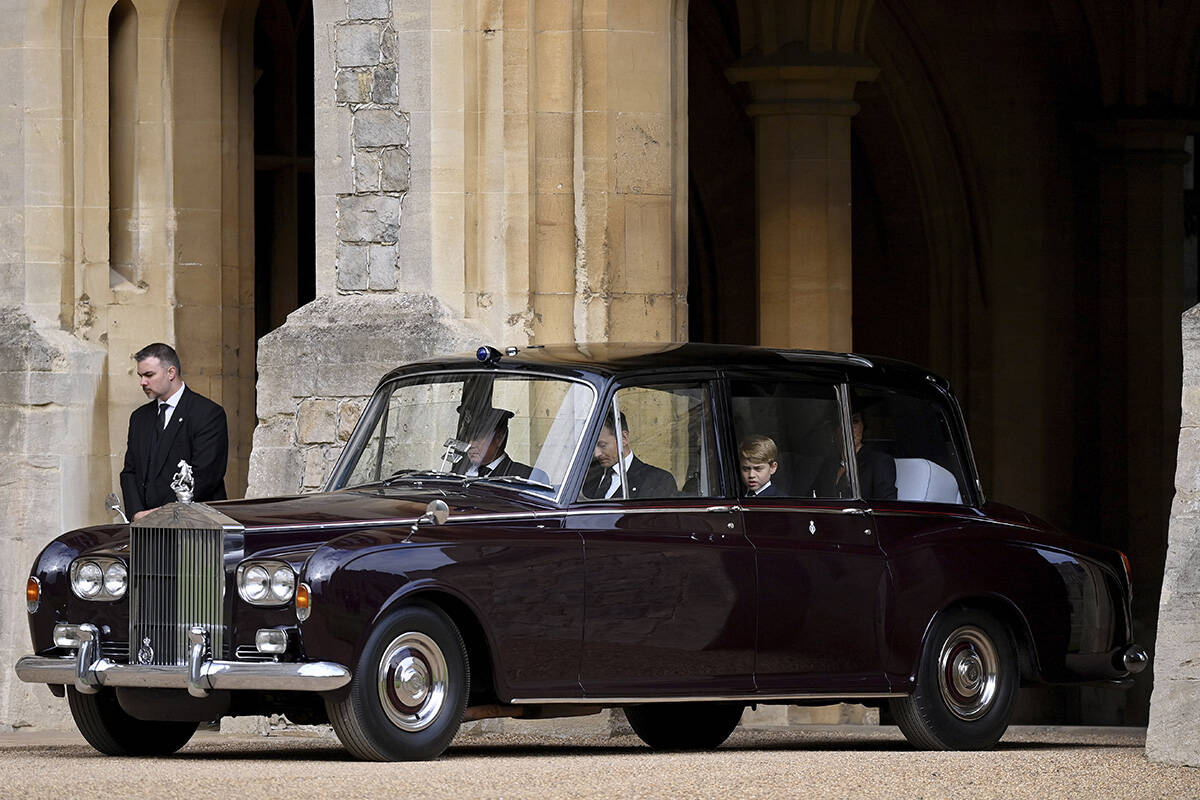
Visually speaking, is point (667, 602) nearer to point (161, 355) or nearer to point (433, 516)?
point (433, 516)

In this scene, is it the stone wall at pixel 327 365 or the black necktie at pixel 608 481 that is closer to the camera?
the black necktie at pixel 608 481

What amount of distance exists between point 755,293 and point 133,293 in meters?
10.2

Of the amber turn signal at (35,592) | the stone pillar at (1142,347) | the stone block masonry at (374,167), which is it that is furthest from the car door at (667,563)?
the stone pillar at (1142,347)

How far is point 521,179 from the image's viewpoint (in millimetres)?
13305

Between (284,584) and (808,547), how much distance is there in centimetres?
227

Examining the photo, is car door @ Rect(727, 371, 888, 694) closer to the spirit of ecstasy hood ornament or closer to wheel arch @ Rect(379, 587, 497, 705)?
wheel arch @ Rect(379, 587, 497, 705)

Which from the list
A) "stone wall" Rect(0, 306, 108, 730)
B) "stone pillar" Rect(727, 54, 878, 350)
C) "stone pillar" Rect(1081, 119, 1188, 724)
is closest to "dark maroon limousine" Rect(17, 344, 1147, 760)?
"stone wall" Rect(0, 306, 108, 730)

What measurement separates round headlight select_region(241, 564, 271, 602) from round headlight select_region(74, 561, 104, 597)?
27.5 inches

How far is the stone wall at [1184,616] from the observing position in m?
9.42

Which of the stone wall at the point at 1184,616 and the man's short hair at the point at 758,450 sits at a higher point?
the man's short hair at the point at 758,450

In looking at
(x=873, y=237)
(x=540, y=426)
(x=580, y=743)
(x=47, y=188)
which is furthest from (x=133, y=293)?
(x=873, y=237)

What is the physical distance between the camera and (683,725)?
10898 mm

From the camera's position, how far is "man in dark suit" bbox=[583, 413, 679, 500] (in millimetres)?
9516

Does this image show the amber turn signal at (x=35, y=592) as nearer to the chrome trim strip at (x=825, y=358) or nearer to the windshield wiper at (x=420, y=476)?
the windshield wiper at (x=420, y=476)
